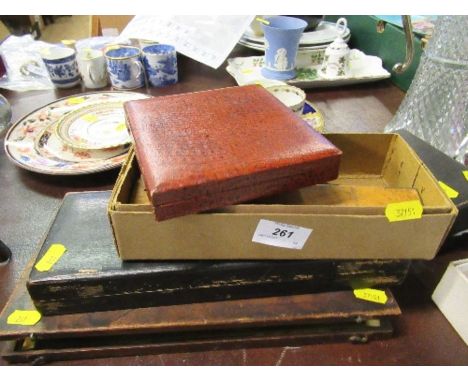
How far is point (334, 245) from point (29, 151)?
23.3 inches

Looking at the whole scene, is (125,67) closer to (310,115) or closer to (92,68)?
(92,68)

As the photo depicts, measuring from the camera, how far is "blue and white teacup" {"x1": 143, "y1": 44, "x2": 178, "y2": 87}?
3.19ft

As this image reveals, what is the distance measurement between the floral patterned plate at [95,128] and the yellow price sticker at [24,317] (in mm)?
322

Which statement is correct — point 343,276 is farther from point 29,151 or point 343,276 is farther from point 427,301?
point 29,151

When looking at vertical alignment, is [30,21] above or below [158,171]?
below

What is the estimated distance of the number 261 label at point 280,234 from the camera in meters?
0.38

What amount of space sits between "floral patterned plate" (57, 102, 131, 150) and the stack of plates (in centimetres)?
52

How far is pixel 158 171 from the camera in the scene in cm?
36

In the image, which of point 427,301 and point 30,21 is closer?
point 427,301

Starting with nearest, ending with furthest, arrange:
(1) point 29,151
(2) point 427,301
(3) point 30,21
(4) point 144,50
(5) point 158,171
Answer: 1. (5) point 158,171
2. (2) point 427,301
3. (1) point 29,151
4. (4) point 144,50
5. (3) point 30,21

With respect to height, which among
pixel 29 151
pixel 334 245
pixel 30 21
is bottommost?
pixel 30 21

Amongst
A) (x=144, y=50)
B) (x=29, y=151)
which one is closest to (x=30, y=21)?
(x=144, y=50)

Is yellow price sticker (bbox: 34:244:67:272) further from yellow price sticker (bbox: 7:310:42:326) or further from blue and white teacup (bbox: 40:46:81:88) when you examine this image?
blue and white teacup (bbox: 40:46:81:88)

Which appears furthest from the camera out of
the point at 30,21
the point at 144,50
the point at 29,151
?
the point at 30,21
